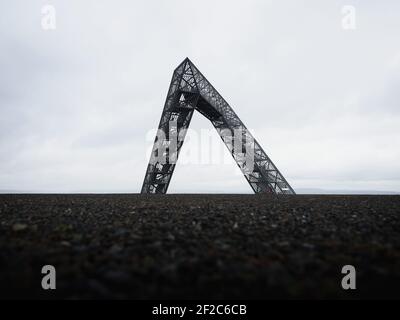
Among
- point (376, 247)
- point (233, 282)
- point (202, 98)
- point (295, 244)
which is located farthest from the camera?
point (202, 98)

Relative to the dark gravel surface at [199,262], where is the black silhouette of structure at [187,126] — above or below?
above

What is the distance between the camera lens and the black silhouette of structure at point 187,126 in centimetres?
2152

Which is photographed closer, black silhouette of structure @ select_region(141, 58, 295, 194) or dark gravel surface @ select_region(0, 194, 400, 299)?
dark gravel surface @ select_region(0, 194, 400, 299)

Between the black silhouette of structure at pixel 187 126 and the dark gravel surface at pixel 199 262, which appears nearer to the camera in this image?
the dark gravel surface at pixel 199 262

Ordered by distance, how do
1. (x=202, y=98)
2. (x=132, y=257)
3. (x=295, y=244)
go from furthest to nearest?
(x=202, y=98) → (x=295, y=244) → (x=132, y=257)

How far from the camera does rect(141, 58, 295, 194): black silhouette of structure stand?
21.5m

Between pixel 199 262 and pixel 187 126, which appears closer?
pixel 199 262

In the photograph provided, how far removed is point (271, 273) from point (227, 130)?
845 inches

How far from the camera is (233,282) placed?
185 cm

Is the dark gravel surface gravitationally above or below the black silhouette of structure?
below

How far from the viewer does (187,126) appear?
2159 cm

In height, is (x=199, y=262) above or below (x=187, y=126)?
below
